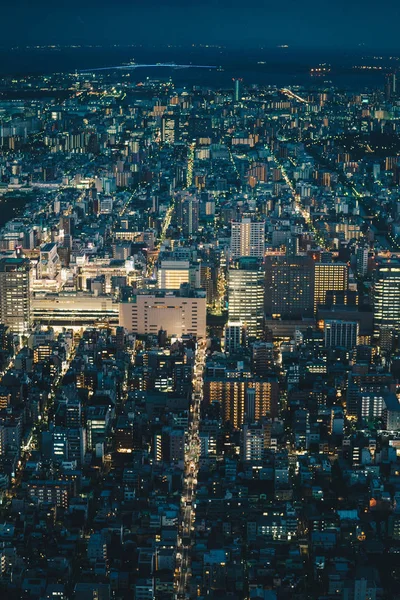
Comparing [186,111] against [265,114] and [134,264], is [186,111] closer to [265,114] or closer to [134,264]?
[265,114]

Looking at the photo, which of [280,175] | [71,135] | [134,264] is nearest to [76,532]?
[134,264]

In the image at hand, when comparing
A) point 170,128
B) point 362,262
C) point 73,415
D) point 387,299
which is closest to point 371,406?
point 73,415

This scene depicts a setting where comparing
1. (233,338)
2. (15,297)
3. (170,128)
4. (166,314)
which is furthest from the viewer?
(170,128)

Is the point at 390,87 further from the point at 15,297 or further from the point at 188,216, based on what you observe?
the point at 15,297

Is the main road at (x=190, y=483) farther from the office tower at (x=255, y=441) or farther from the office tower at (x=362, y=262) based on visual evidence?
the office tower at (x=362, y=262)

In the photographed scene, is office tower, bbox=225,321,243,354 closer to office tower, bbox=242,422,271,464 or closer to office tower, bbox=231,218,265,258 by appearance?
office tower, bbox=242,422,271,464

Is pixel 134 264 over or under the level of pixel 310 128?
under
